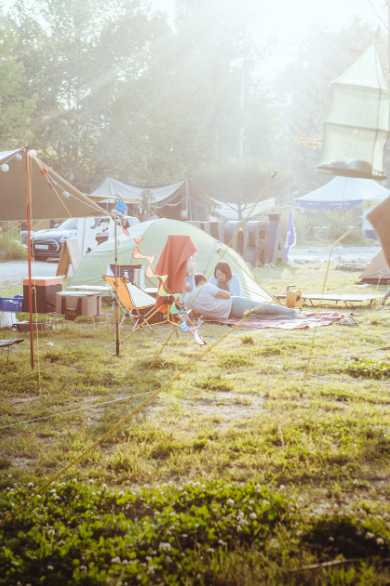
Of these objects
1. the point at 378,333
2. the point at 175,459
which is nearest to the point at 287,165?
the point at 378,333

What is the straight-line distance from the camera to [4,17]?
117ft

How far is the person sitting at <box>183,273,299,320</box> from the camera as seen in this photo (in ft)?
32.8

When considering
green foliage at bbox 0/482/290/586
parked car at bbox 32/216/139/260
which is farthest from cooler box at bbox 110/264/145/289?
parked car at bbox 32/216/139/260

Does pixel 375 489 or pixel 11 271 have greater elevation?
pixel 375 489

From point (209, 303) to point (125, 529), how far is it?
22.8 ft

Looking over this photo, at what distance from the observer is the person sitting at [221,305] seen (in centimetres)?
1000

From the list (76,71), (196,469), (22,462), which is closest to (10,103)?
(76,71)

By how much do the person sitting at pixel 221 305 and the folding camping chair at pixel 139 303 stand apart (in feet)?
1.59

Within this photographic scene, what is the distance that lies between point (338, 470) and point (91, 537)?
1.59m

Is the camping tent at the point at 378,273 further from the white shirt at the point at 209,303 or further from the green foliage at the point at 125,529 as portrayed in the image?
the green foliage at the point at 125,529

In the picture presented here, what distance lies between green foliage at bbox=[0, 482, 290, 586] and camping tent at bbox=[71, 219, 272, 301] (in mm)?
8010

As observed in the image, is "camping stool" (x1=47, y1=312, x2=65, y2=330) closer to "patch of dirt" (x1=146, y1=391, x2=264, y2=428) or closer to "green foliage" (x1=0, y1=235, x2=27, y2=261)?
"patch of dirt" (x1=146, y1=391, x2=264, y2=428)

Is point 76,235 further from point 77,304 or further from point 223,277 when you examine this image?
point 223,277

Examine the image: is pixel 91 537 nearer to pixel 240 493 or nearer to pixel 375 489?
pixel 240 493
